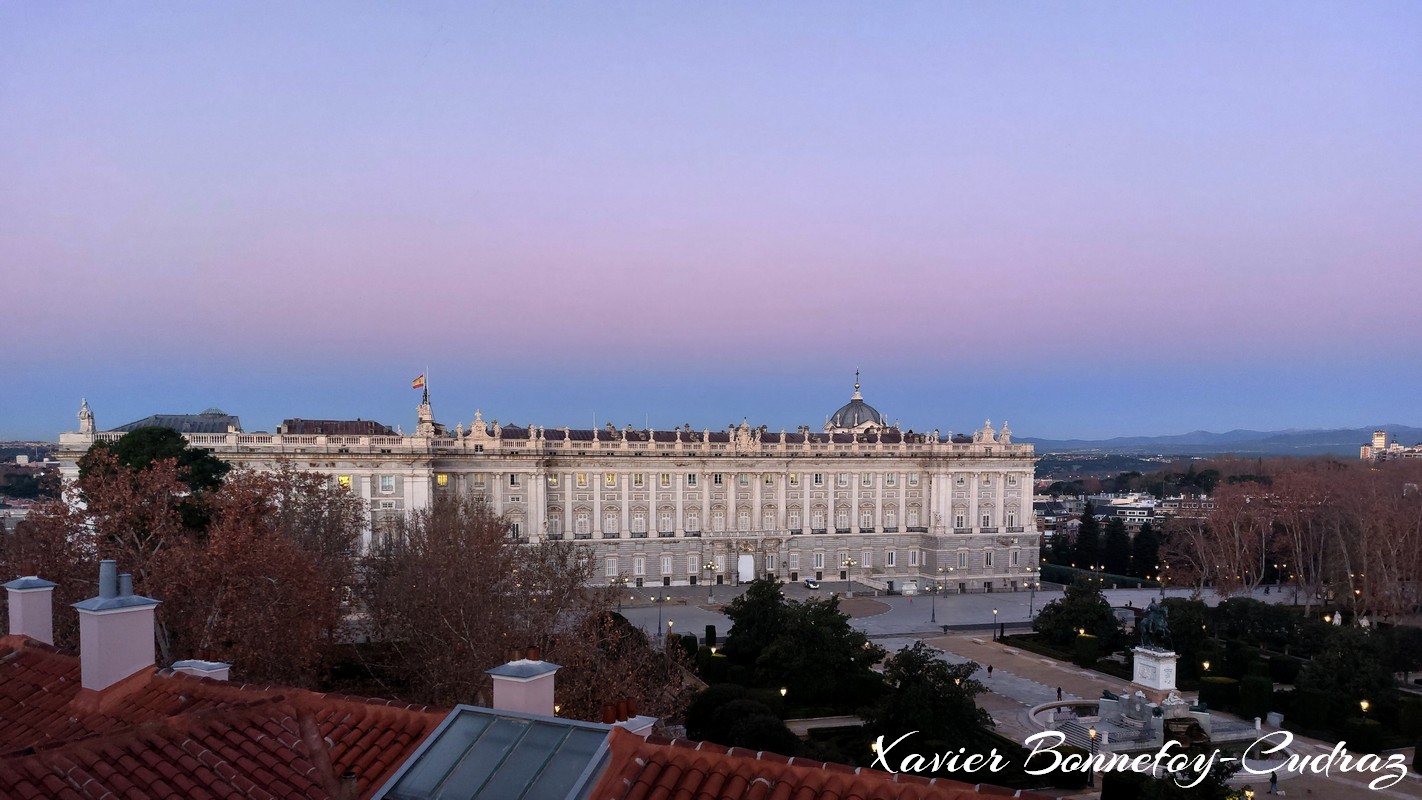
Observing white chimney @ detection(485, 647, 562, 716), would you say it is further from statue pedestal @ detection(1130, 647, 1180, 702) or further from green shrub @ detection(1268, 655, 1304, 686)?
green shrub @ detection(1268, 655, 1304, 686)

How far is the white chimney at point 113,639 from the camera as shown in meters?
9.43

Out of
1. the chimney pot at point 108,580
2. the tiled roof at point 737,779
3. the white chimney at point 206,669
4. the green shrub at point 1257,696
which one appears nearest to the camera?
the tiled roof at point 737,779

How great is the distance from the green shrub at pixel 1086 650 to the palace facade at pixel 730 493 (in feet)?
77.1

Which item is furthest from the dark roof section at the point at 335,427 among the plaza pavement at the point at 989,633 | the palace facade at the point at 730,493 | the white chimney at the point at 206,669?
the white chimney at the point at 206,669

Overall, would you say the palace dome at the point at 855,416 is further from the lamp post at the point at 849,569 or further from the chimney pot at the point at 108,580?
the chimney pot at the point at 108,580

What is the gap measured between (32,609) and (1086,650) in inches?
1578

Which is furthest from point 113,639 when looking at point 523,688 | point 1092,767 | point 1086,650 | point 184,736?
point 1086,650

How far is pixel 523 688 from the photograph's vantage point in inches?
350

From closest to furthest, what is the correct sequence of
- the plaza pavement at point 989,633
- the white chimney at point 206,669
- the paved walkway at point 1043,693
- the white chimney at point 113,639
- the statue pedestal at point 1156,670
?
the white chimney at point 113,639
the white chimney at point 206,669
the paved walkway at point 1043,693
the plaza pavement at point 989,633
the statue pedestal at point 1156,670

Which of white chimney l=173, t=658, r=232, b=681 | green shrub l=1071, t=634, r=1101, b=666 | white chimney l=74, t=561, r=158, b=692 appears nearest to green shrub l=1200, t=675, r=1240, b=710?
green shrub l=1071, t=634, r=1101, b=666

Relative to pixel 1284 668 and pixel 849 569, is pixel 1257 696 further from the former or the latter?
pixel 849 569

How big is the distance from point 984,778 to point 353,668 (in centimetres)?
2101

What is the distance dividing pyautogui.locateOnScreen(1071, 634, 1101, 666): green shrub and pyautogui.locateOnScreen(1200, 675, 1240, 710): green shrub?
6274 millimetres

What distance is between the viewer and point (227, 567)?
22281 mm
